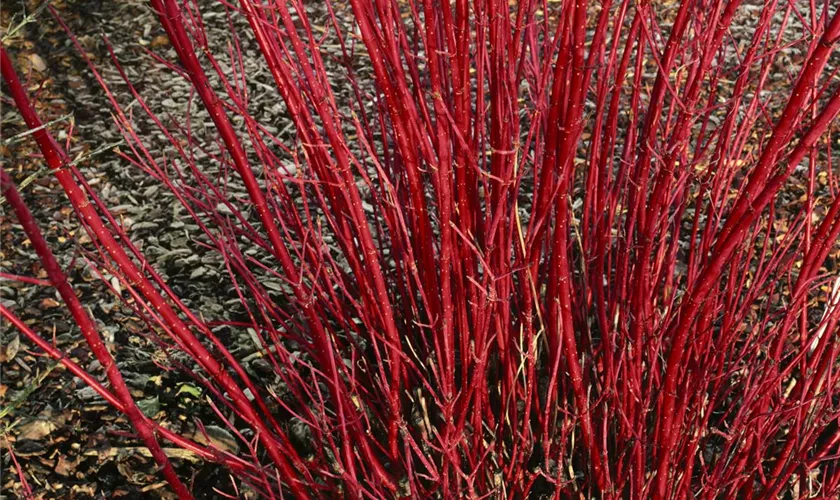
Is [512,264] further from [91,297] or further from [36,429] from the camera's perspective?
[91,297]

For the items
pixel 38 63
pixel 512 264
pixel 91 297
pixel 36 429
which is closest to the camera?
pixel 512 264

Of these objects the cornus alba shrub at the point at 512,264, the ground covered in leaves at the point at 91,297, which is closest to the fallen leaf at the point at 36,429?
the ground covered in leaves at the point at 91,297

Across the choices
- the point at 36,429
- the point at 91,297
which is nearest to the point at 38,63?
the point at 91,297

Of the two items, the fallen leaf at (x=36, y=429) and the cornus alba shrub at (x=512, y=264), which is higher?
the cornus alba shrub at (x=512, y=264)

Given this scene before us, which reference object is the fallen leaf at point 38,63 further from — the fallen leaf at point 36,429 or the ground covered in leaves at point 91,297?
the fallen leaf at point 36,429

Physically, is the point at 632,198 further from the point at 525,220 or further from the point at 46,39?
the point at 46,39

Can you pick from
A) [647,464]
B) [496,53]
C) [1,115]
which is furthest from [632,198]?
[1,115]

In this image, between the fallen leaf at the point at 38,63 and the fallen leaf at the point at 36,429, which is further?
the fallen leaf at the point at 38,63

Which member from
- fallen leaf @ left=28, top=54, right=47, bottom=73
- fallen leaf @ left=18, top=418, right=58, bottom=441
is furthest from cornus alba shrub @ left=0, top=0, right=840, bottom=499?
fallen leaf @ left=28, top=54, right=47, bottom=73

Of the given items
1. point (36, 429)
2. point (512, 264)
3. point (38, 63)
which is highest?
point (512, 264)

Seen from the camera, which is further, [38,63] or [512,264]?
[38,63]

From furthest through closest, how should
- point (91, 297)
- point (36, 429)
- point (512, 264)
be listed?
1. point (91, 297)
2. point (36, 429)
3. point (512, 264)

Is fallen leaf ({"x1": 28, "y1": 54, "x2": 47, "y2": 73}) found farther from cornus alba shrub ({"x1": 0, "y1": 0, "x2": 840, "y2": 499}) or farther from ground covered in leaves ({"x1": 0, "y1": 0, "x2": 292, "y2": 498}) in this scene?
cornus alba shrub ({"x1": 0, "y1": 0, "x2": 840, "y2": 499})

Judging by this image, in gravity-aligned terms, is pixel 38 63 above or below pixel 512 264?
below
